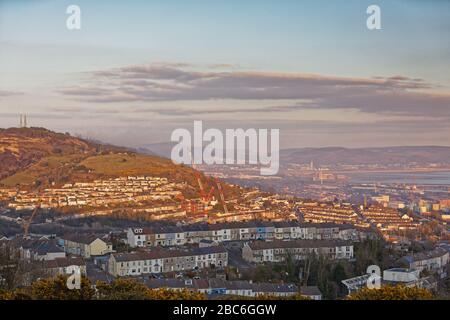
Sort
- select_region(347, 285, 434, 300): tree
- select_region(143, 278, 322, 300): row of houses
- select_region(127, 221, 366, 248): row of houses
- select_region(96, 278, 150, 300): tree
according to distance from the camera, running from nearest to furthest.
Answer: select_region(347, 285, 434, 300): tree → select_region(96, 278, 150, 300): tree → select_region(143, 278, 322, 300): row of houses → select_region(127, 221, 366, 248): row of houses

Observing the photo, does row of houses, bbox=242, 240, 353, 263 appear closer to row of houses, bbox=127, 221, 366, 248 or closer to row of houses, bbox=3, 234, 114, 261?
row of houses, bbox=127, 221, 366, 248

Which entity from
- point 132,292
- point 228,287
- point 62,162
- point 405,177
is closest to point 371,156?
point 405,177

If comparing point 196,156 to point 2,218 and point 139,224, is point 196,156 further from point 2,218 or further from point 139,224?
point 2,218

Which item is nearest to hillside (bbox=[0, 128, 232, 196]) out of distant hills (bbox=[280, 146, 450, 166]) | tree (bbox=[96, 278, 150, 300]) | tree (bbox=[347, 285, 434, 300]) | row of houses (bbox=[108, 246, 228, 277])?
row of houses (bbox=[108, 246, 228, 277])

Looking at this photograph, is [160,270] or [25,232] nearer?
[160,270]

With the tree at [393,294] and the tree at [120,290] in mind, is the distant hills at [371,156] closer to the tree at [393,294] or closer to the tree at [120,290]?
the tree at [120,290]

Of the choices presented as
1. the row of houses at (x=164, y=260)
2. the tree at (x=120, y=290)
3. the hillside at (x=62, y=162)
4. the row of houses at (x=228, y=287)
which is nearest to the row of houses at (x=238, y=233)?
the row of houses at (x=164, y=260)

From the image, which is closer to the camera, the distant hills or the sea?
the distant hills
